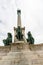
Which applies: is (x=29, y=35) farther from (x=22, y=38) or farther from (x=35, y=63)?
(x=35, y=63)

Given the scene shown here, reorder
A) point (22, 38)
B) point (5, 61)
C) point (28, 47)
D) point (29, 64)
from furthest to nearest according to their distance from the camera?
point (22, 38), point (28, 47), point (5, 61), point (29, 64)

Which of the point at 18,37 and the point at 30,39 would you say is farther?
the point at 30,39

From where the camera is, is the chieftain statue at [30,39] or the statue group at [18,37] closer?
the statue group at [18,37]

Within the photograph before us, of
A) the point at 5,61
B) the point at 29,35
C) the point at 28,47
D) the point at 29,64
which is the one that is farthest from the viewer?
the point at 29,35

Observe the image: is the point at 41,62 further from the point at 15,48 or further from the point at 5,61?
the point at 15,48

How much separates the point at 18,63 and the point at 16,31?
10120mm

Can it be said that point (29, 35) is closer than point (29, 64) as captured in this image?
No

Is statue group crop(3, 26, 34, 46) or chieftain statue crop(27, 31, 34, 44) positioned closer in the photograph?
statue group crop(3, 26, 34, 46)

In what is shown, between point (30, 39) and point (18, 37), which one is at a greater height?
point (18, 37)

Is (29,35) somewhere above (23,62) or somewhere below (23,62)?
above

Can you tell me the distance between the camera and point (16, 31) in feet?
77.5

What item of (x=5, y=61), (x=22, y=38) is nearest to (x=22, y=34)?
(x=22, y=38)

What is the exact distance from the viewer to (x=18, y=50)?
58.4 feet

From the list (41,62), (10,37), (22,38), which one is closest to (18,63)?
(41,62)
